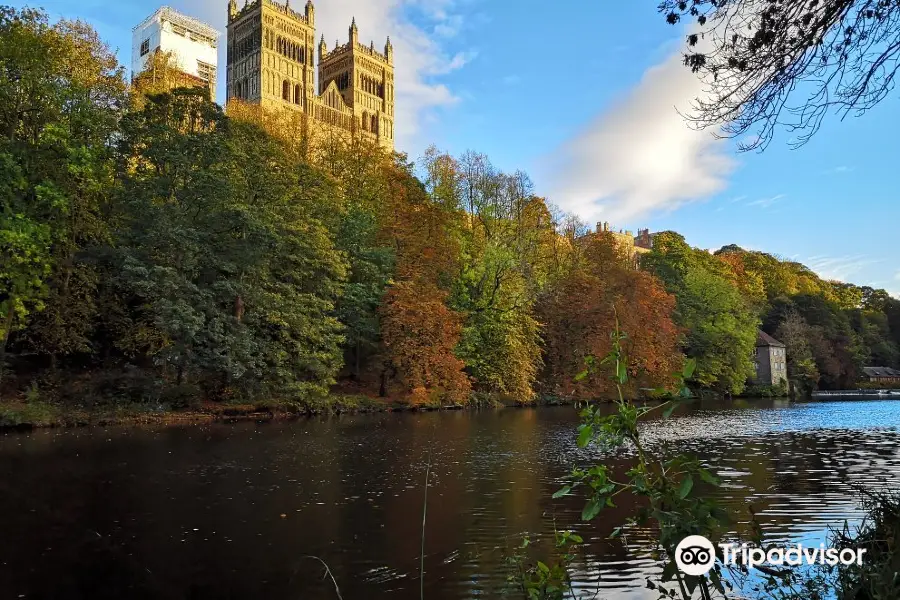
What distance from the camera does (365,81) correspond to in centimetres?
11344

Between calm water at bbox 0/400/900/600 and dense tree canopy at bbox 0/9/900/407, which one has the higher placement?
dense tree canopy at bbox 0/9/900/407

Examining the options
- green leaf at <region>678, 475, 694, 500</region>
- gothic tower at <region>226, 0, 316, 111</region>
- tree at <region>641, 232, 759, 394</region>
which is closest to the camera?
green leaf at <region>678, 475, 694, 500</region>

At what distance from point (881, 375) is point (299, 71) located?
9088cm

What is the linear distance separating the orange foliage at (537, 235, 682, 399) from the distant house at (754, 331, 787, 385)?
21072 millimetres

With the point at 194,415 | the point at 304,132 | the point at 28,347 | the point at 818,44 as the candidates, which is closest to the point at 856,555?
the point at 818,44

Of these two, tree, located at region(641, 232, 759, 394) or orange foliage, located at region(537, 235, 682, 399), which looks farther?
tree, located at region(641, 232, 759, 394)

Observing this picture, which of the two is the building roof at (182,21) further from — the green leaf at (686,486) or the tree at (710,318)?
the green leaf at (686,486)

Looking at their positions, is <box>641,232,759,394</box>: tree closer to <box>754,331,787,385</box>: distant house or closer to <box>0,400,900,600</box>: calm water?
<box>754,331,787,385</box>: distant house

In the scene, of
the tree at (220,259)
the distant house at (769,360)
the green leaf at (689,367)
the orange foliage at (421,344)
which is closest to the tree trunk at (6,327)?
the tree at (220,259)

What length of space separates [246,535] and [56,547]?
2071 millimetres

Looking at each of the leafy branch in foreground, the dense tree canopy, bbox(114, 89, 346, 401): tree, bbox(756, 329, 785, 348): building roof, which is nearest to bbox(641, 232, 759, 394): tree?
bbox(756, 329, 785, 348): building roof

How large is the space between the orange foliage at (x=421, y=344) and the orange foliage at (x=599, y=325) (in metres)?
10.6

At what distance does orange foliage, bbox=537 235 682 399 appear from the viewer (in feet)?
132

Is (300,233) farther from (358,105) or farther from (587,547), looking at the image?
(358,105)
